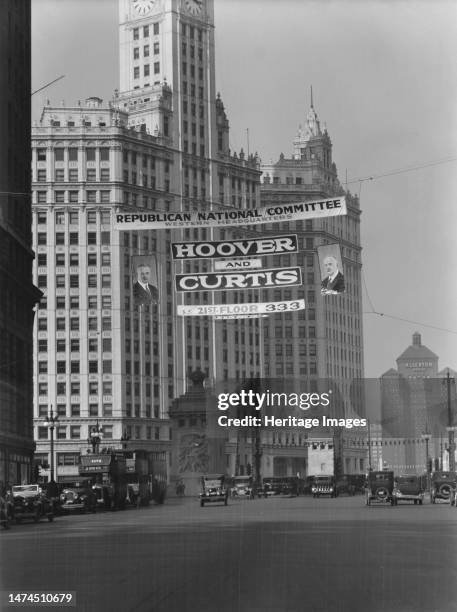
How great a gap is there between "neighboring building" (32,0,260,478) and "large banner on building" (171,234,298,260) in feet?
6.67

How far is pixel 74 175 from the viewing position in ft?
162

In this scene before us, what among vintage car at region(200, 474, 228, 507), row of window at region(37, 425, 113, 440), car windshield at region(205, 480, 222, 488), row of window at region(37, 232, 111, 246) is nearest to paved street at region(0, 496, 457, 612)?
row of window at region(37, 232, 111, 246)

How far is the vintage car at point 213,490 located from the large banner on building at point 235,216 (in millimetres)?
39285

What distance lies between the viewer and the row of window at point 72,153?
52.7 m

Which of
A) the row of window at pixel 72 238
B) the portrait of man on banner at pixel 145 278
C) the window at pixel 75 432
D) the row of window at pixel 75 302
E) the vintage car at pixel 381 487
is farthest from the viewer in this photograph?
the window at pixel 75 432

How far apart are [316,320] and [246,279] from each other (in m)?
50.8

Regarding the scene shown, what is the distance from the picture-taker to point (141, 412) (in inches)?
3607

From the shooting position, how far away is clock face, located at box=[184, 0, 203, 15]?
25180 mm

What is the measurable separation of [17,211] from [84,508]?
17606 millimetres

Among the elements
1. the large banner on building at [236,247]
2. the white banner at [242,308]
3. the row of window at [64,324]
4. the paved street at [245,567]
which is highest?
the row of window at [64,324]

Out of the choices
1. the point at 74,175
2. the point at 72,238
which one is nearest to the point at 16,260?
the point at 74,175

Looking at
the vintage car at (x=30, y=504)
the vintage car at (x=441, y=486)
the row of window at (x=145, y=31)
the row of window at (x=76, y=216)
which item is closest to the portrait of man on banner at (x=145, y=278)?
the row of window at (x=145, y=31)

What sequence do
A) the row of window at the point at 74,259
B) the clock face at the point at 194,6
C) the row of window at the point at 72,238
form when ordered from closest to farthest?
the clock face at the point at 194,6 → the row of window at the point at 72,238 → the row of window at the point at 74,259

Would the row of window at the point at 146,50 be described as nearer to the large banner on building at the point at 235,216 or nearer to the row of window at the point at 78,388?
the large banner on building at the point at 235,216
